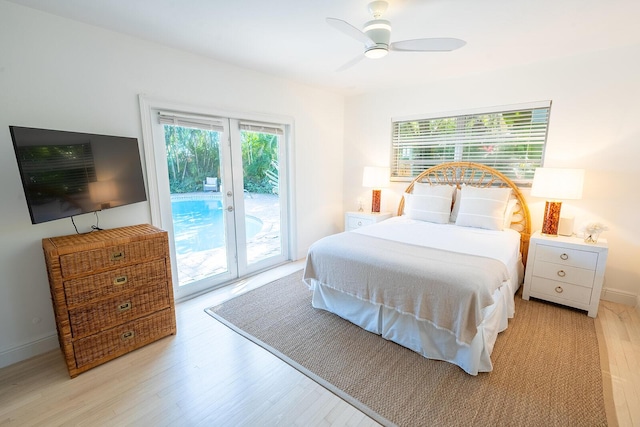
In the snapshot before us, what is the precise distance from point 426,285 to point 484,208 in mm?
1660

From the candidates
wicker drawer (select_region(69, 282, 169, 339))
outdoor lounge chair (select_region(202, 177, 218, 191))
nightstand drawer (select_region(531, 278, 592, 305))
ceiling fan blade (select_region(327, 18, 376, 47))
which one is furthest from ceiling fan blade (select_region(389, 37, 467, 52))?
wicker drawer (select_region(69, 282, 169, 339))

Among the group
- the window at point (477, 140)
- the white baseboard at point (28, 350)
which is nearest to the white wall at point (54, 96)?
the white baseboard at point (28, 350)

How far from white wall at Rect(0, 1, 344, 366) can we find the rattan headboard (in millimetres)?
2765

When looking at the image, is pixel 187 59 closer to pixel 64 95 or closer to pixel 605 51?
pixel 64 95

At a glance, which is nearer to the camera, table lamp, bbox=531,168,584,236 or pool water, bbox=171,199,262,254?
table lamp, bbox=531,168,584,236

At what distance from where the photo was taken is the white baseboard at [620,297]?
2.80m

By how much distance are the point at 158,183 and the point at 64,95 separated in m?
0.91

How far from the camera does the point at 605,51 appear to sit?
269cm

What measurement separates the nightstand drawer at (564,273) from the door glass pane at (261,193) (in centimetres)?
299

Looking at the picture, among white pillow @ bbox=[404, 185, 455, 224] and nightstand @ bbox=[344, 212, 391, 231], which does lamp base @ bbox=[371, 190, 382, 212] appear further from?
white pillow @ bbox=[404, 185, 455, 224]

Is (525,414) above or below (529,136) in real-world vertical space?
below

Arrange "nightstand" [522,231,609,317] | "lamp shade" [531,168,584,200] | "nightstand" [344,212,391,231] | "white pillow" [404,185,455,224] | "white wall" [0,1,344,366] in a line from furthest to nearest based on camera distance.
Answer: "nightstand" [344,212,391,231], "white pillow" [404,185,455,224], "lamp shade" [531,168,584,200], "nightstand" [522,231,609,317], "white wall" [0,1,344,366]

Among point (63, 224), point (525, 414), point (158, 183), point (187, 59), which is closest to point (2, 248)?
point (63, 224)

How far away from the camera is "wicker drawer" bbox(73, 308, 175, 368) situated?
1.96 metres
